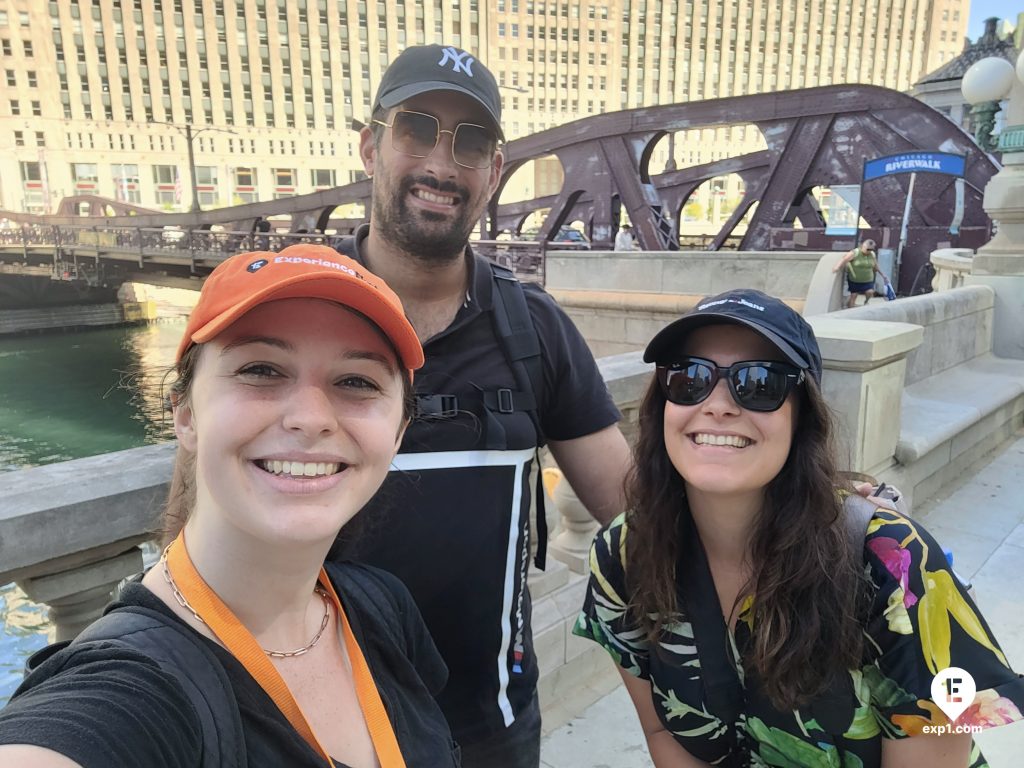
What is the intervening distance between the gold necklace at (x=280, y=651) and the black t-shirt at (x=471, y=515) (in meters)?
0.36

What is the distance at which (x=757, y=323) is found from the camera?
54.7 inches

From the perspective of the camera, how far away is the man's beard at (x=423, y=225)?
1650 millimetres

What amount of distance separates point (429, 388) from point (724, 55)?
4229 inches

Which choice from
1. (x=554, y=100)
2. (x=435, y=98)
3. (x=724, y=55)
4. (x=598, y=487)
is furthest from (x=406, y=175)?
(x=724, y=55)

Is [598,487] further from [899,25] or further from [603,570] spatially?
[899,25]

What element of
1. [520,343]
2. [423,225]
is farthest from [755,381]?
[423,225]

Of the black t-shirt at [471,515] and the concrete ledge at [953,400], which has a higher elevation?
the black t-shirt at [471,515]

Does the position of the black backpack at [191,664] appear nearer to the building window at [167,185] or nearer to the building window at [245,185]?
the building window at [245,185]

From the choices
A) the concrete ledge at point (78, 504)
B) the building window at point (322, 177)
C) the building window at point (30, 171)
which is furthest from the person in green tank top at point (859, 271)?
the building window at point (30, 171)

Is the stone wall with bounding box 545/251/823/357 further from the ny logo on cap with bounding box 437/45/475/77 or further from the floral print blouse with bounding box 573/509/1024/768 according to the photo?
the floral print blouse with bounding box 573/509/1024/768

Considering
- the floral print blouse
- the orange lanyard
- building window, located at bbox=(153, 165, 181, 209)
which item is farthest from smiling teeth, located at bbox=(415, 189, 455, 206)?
building window, located at bbox=(153, 165, 181, 209)

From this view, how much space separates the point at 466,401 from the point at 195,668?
87cm

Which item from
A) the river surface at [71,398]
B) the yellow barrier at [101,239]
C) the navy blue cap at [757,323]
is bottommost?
the river surface at [71,398]

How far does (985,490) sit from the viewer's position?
4.85m
